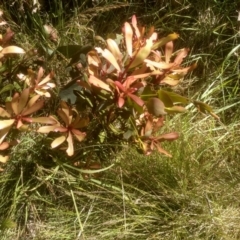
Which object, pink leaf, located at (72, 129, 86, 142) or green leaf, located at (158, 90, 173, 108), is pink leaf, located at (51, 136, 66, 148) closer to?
pink leaf, located at (72, 129, 86, 142)

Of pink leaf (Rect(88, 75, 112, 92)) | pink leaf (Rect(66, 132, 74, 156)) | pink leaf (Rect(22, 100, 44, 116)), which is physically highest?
pink leaf (Rect(88, 75, 112, 92))

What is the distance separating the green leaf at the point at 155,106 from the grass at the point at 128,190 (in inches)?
14.7

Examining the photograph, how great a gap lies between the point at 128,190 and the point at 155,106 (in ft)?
1.60

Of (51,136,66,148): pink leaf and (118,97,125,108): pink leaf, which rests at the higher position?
(118,97,125,108): pink leaf

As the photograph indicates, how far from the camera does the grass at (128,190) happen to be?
5.48 feet

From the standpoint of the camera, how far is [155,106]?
1.30 metres

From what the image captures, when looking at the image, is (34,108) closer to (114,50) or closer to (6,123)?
(6,123)

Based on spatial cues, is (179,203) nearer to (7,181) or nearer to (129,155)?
(129,155)

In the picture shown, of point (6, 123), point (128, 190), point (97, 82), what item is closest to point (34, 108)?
point (6, 123)

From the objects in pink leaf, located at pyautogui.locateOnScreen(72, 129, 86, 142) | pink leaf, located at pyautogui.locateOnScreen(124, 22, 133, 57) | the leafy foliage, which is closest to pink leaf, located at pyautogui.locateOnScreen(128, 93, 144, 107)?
the leafy foliage

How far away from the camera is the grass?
1670mm

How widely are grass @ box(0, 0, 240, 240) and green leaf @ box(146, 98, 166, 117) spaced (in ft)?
1.23

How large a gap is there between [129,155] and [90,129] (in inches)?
7.7

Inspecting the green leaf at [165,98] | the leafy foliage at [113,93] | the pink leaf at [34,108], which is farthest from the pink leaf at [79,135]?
the green leaf at [165,98]
